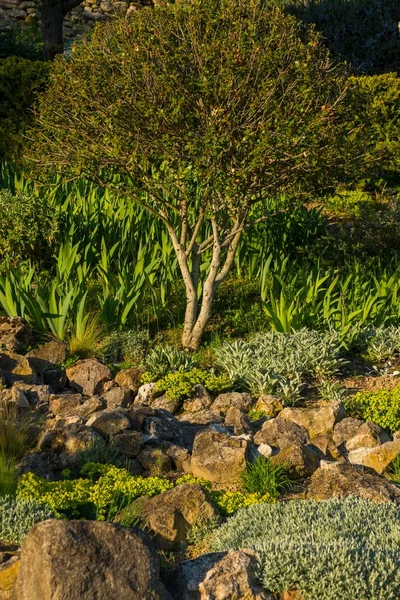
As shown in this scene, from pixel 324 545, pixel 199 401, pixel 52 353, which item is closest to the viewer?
pixel 324 545

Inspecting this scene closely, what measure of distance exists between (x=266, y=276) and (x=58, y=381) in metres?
2.42

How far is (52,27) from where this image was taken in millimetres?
16875

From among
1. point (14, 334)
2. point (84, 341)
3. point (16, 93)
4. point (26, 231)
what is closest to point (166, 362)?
point (84, 341)

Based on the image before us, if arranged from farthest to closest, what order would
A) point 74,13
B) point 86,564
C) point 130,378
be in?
point 74,13 → point 130,378 → point 86,564

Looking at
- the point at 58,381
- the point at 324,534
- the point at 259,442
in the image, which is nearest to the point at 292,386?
the point at 259,442

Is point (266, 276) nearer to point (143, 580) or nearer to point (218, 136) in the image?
point (218, 136)

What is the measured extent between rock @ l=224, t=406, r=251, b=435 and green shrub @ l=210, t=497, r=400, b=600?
1.42 meters

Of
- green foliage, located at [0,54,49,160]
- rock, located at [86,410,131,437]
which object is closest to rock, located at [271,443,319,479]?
rock, located at [86,410,131,437]

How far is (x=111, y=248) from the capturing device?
8.55 meters

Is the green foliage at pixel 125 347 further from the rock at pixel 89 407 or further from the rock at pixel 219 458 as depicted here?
the rock at pixel 219 458

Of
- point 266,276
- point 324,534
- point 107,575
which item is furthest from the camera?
point 266,276

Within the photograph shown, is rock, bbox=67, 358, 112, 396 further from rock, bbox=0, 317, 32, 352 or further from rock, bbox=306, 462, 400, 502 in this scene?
rock, bbox=306, 462, 400, 502

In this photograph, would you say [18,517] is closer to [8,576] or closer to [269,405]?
[8,576]

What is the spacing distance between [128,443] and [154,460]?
0.19 metres
